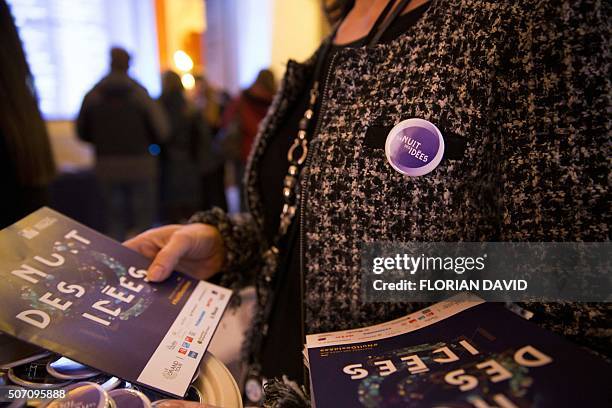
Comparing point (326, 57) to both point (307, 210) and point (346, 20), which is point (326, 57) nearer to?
point (346, 20)

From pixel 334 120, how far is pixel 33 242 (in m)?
0.35

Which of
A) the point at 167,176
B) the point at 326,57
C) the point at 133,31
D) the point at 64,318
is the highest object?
the point at 133,31

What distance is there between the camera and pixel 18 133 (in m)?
0.95

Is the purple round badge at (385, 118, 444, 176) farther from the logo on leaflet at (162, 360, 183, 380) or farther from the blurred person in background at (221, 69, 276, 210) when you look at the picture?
the blurred person in background at (221, 69, 276, 210)

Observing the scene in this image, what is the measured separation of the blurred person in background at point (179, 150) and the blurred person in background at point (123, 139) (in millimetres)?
171

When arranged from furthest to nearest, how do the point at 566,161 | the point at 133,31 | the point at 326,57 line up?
the point at 133,31 → the point at 326,57 → the point at 566,161

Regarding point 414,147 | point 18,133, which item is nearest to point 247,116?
point 18,133

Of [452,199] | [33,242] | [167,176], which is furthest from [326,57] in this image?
[167,176]

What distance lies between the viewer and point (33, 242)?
422 mm

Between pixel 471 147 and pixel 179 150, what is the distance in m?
2.58

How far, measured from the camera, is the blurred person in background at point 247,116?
2521mm

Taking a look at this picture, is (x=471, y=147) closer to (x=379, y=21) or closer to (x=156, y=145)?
(x=379, y=21)

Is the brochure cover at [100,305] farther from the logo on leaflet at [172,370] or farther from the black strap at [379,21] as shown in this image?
the black strap at [379,21]

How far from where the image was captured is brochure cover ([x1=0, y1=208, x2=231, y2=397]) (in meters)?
0.34
